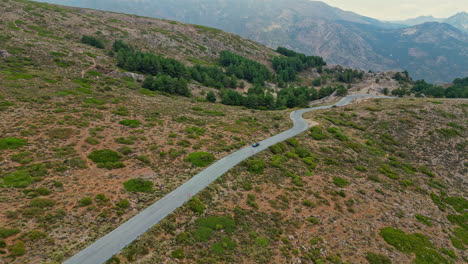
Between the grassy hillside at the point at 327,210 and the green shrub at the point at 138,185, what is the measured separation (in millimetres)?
5845

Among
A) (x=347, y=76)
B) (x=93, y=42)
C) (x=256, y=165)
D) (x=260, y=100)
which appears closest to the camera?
(x=256, y=165)

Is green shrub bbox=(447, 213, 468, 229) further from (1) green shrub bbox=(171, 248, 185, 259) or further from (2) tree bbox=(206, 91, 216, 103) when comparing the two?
(2) tree bbox=(206, 91, 216, 103)

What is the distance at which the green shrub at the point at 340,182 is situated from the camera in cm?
3368

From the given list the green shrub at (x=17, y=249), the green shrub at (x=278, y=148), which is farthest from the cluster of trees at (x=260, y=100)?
the green shrub at (x=17, y=249)

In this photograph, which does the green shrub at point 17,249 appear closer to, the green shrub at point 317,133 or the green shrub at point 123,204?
the green shrub at point 123,204

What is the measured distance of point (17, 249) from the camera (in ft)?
52.7

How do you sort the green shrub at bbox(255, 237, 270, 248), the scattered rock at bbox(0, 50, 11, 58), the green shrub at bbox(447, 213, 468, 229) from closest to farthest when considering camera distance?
the green shrub at bbox(255, 237, 270, 248), the green shrub at bbox(447, 213, 468, 229), the scattered rock at bbox(0, 50, 11, 58)

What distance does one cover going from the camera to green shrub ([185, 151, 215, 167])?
112 ft

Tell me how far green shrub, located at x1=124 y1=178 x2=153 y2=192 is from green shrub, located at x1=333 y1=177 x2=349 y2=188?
2745cm

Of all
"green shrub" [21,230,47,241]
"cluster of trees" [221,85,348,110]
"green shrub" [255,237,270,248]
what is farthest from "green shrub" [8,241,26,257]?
"cluster of trees" [221,85,348,110]

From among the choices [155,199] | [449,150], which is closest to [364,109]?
[449,150]

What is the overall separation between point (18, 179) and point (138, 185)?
12.1 meters

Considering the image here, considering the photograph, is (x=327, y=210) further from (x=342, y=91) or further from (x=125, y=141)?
(x=342, y=91)

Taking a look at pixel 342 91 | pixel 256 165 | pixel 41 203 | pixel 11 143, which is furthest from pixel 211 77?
pixel 41 203
